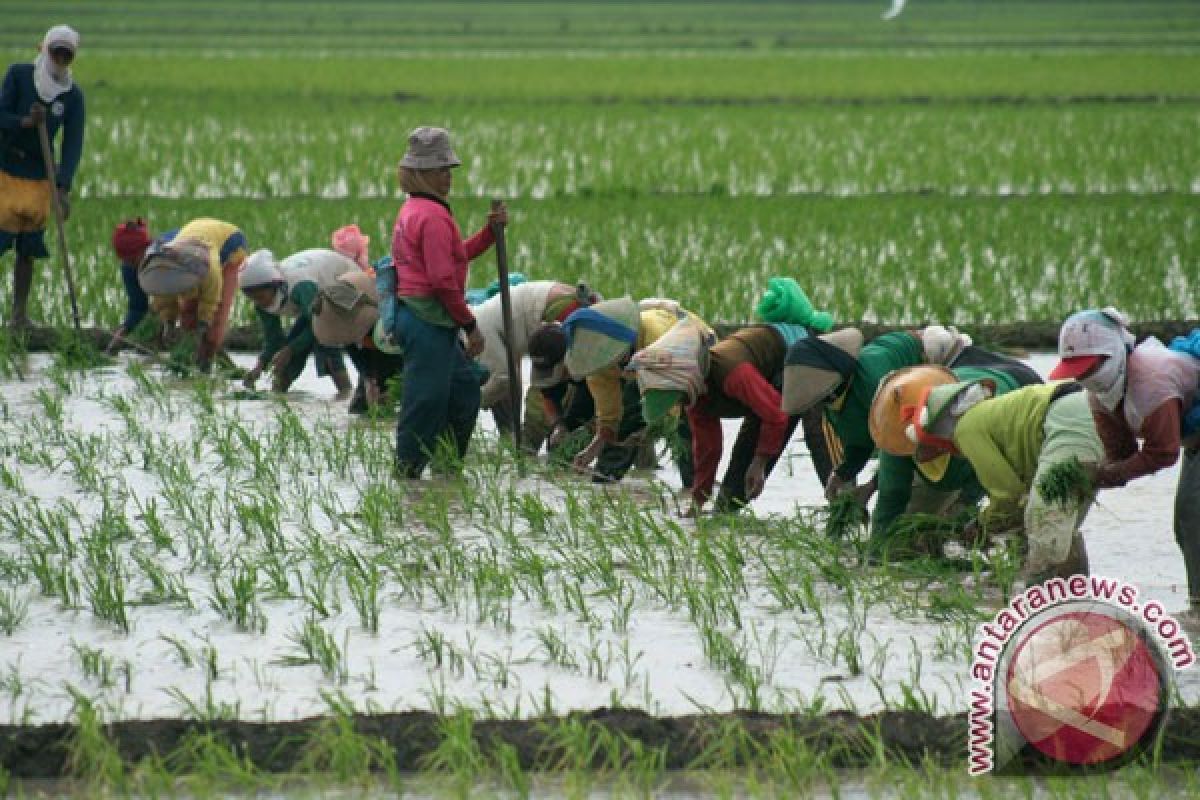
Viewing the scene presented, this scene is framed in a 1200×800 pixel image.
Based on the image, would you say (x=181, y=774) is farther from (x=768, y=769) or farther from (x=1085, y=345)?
(x=1085, y=345)

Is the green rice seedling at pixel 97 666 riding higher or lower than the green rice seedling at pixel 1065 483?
lower

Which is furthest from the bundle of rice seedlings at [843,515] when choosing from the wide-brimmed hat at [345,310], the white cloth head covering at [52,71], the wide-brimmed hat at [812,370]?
the white cloth head covering at [52,71]

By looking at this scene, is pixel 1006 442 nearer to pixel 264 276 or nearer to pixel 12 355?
pixel 264 276

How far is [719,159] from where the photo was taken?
15.6 m

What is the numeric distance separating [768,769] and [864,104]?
60.0 feet

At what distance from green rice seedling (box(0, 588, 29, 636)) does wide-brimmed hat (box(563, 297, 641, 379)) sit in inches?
79.5

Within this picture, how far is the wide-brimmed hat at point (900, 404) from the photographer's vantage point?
16.2 feet

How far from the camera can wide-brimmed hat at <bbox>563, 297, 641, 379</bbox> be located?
607cm

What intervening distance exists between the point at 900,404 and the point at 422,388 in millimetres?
2101

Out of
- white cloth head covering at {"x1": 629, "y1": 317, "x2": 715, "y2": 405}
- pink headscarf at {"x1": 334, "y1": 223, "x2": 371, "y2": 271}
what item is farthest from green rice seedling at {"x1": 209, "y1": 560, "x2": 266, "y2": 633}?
pink headscarf at {"x1": 334, "y1": 223, "x2": 371, "y2": 271}

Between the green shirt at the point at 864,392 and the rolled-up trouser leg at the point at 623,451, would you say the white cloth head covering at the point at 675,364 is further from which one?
the rolled-up trouser leg at the point at 623,451

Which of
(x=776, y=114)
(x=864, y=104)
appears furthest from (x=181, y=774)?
(x=864, y=104)

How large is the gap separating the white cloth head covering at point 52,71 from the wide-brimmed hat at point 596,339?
3.94 metres

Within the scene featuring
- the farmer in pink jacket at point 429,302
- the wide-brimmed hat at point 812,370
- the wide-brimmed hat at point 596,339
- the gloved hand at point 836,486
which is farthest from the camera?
the farmer in pink jacket at point 429,302
